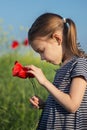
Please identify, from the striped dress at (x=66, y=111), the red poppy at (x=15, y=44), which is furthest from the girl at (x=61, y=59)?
the red poppy at (x=15, y=44)

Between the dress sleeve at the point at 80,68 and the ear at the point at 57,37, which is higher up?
the ear at the point at 57,37

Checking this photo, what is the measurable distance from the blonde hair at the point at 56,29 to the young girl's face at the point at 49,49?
4 cm

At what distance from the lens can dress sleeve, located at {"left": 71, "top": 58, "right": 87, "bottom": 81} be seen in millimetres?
2785

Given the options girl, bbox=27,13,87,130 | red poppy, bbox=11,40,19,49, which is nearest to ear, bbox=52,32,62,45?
girl, bbox=27,13,87,130

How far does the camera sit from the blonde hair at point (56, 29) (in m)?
2.90

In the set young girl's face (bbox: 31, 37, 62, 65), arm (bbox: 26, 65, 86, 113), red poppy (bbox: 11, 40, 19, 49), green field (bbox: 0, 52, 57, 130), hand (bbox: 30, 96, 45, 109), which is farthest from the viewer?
red poppy (bbox: 11, 40, 19, 49)

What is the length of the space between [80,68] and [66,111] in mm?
249

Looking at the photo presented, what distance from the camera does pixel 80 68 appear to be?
2832 millimetres

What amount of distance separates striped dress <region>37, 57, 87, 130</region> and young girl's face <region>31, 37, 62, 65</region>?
8 centimetres

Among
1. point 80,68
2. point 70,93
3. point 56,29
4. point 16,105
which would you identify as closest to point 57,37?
point 56,29

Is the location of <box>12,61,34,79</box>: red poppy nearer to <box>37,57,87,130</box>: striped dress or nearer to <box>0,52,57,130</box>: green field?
<box>37,57,87,130</box>: striped dress

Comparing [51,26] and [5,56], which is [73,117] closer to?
[51,26]

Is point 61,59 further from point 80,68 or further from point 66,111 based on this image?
point 66,111

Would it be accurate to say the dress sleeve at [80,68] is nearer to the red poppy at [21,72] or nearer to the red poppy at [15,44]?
the red poppy at [21,72]
